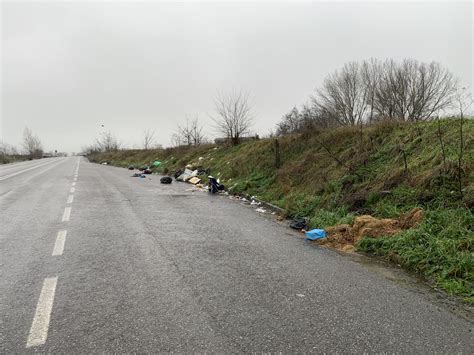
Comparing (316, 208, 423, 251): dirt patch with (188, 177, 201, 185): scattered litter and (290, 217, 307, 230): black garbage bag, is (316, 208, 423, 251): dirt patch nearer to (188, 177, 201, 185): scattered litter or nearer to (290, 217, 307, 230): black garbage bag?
(290, 217, 307, 230): black garbage bag

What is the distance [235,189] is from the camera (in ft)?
48.1

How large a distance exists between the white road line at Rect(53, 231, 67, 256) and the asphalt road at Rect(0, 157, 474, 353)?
3cm

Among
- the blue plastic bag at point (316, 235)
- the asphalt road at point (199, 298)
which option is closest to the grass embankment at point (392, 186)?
the blue plastic bag at point (316, 235)

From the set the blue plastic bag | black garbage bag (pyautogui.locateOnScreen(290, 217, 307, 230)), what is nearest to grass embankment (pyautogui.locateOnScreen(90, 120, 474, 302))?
black garbage bag (pyautogui.locateOnScreen(290, 217, 307, 230))

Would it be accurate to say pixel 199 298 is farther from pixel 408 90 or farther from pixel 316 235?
pixel 408 90

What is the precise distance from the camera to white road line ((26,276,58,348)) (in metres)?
2.97

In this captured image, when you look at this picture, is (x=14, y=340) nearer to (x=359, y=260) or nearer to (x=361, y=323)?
(x=361, y=323)

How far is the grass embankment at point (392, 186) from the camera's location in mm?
5230

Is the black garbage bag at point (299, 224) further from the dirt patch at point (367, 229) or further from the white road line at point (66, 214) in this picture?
the white road line at point (66, 214)

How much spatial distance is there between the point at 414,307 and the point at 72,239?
587cm

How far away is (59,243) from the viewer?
595cm

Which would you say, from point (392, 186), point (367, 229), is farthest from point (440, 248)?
point (392, 186)

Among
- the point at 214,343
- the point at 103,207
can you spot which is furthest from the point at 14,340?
the point at 103,207

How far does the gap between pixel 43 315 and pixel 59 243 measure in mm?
2859
